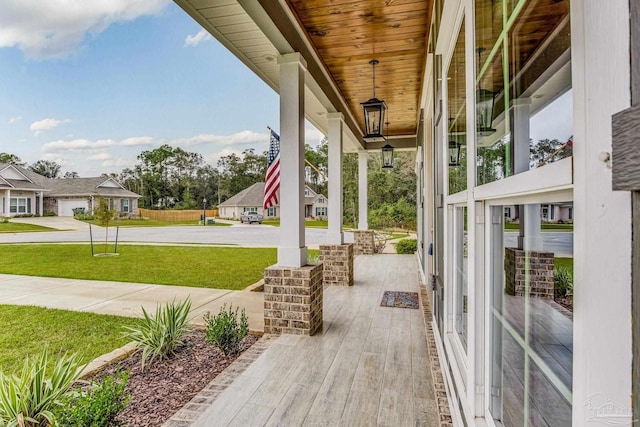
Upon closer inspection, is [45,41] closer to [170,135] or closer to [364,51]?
[364,51]

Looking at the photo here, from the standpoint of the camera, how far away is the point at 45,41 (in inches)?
574

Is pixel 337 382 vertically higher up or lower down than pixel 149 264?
higher up

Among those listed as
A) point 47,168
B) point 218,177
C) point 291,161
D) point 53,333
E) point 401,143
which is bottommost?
point 53,333

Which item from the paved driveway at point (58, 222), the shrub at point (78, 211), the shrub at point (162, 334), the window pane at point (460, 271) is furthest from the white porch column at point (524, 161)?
the shrub at point (78, 211)

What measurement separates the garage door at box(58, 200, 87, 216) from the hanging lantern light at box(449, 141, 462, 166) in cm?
2656

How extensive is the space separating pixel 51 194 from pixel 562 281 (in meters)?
26.8

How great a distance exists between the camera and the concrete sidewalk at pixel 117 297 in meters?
4.77

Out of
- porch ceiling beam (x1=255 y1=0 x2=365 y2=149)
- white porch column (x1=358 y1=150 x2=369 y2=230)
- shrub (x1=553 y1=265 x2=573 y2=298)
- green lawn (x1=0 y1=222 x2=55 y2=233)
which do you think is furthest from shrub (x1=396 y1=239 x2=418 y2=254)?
green lawn (x1=0 y1=222 x2=55 y2=233)

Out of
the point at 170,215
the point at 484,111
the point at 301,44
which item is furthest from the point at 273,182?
the point at 170,215

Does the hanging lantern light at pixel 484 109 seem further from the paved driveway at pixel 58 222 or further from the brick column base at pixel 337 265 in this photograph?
the paved driveway at pixel 58 222

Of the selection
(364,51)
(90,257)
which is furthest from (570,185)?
(90,257)

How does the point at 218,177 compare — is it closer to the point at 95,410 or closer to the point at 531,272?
the point at 95,410

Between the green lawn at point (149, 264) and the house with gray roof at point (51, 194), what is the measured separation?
341 cm

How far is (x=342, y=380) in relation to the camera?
250 cm
